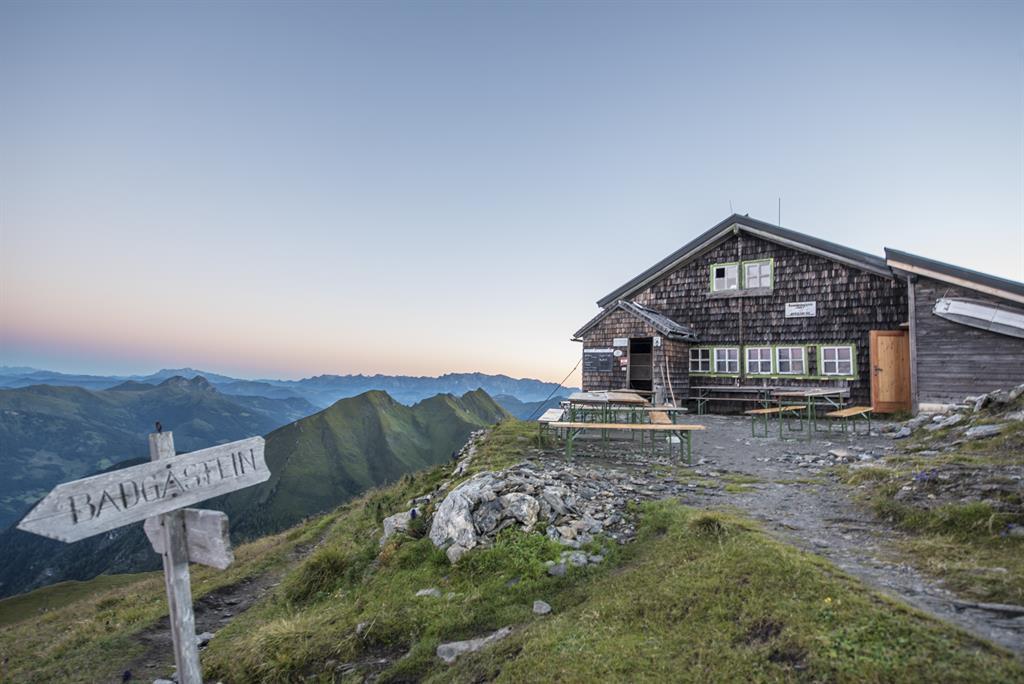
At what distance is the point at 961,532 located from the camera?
211 inches

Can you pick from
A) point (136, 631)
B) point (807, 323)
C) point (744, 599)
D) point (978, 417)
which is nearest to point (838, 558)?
point (744, 599)

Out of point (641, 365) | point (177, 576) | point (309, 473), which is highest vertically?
point (641, 365)

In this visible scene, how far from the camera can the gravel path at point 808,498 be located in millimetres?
3955

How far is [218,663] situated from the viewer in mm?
5441

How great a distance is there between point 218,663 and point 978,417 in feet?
50.3

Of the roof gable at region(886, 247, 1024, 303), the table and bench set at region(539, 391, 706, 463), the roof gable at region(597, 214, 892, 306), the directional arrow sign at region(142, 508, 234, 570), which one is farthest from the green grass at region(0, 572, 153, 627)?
the roof gable at region(886, 247, 1024, 303)

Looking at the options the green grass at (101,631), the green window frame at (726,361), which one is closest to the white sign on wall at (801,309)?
the green window frame at (726,361)

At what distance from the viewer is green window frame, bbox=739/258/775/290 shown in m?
19.8

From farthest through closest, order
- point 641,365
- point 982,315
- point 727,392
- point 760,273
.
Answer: point 641,365 < point 727,392 < point 760,273 < point 982,315

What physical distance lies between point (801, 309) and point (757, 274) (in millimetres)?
2244

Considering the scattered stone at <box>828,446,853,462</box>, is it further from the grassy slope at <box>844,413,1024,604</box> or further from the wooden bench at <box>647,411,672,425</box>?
the wooden bench at <box>647,411,672,425</box>

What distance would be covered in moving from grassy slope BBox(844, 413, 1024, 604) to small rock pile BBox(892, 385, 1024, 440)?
5.43 feet

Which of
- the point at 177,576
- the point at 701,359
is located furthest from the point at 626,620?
the point at 701,359

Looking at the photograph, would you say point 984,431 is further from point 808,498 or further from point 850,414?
point 808,498
